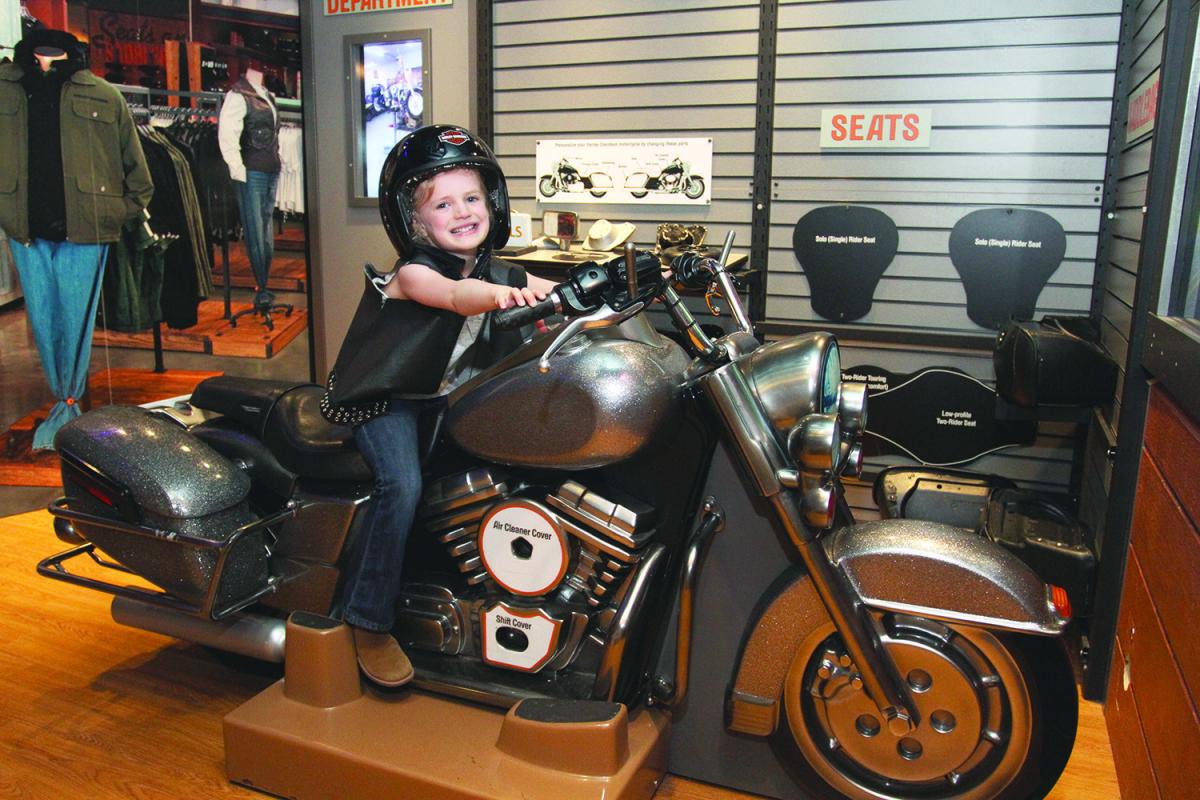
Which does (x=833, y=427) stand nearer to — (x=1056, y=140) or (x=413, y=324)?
(x=413, y=324)

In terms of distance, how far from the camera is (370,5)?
5.24m

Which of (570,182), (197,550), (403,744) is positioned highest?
(570,182)

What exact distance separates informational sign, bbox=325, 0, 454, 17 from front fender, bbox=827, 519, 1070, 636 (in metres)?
4.16

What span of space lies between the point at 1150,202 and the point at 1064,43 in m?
1.65

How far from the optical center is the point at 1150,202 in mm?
2664

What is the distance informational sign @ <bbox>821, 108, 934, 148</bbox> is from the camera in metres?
4.20

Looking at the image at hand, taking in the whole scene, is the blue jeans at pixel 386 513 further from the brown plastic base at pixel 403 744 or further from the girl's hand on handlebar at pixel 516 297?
the girl's hand on handlebar at pixel 516 297

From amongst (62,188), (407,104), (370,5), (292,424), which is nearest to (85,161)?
(62,188)

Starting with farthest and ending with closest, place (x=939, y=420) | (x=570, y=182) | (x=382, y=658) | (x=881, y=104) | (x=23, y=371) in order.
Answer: (x=570, y=182), (x=23, y=371), (x=881, y=104), (x=939, y=420), (x=382, y=658)

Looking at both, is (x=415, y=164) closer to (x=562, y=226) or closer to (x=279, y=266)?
(x=562, y=226)

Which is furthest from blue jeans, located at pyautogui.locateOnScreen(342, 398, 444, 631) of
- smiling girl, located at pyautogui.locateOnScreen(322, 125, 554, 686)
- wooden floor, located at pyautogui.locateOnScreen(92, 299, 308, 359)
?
wooden floor, located at pyautogui.locateOnScreen(92, 299, 308, 359)

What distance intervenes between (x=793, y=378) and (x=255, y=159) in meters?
4.28

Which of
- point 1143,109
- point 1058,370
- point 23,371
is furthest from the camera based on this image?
point 23,371

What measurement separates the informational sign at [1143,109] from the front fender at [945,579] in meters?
1.79
